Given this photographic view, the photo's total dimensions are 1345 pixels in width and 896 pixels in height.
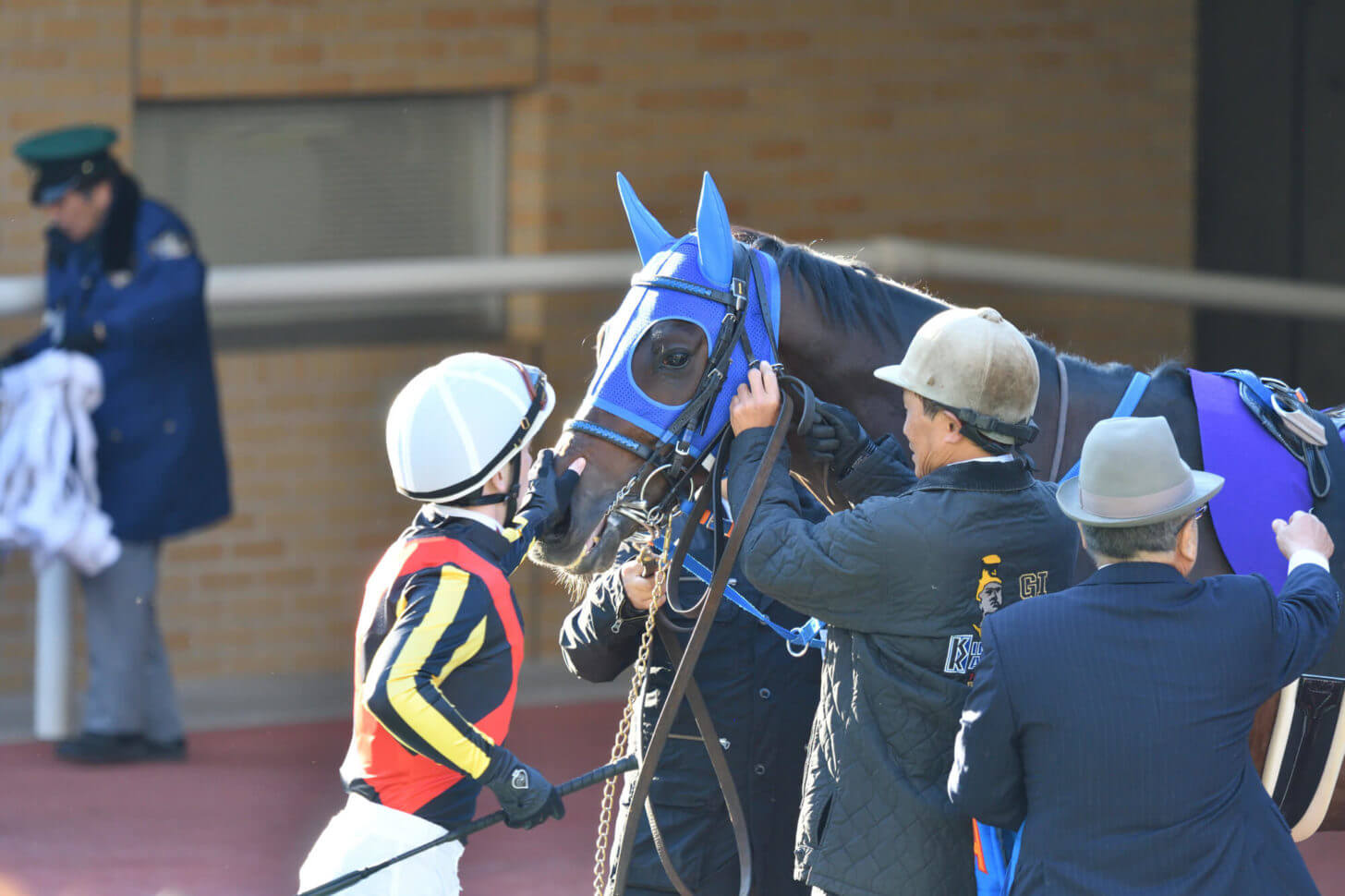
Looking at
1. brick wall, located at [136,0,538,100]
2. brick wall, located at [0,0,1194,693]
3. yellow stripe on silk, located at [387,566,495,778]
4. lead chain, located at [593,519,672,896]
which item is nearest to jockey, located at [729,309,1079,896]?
lead chain, located at [593,519,672,896]

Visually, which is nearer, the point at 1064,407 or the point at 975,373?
the point at 975,373

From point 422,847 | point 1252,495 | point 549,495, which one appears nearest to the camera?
point 422,847

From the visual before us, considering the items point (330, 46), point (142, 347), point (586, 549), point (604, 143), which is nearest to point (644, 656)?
point (586, 549)

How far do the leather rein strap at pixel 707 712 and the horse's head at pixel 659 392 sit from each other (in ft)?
0.34

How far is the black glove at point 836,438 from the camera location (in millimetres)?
2846

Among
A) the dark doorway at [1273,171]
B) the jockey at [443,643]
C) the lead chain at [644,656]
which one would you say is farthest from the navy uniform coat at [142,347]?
the dark doorway at [1273,171]

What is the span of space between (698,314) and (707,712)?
2.24 feet

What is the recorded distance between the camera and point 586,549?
2.87 meters

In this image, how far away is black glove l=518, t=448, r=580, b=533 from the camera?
9.29ft

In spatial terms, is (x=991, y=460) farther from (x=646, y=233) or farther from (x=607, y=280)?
(x=607, y=280)

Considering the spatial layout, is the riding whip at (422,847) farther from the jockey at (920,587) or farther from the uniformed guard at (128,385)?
the uniformed guard at (128,385)

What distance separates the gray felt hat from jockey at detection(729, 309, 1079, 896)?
15 centimetres

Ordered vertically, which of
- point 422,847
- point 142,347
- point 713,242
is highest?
point 713,242

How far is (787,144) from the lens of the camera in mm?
7363
